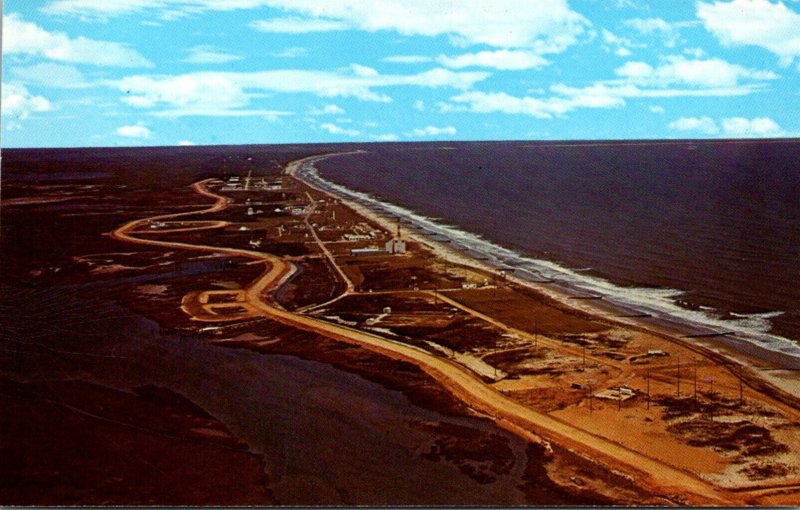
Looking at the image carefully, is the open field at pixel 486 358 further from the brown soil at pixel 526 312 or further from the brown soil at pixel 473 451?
the brown soil at pixel 526 312

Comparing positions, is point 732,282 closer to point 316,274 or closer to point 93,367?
point 316,274

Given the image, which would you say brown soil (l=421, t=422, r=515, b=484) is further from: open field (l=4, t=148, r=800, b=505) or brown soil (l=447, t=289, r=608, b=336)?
brown soil (l=447, t=289, r=608, b=336)

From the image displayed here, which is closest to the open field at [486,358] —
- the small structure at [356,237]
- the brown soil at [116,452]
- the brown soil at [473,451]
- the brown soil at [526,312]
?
the brown soil at [473,451]

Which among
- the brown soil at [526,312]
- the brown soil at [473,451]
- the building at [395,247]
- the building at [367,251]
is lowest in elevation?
the brown soil at [473,451]

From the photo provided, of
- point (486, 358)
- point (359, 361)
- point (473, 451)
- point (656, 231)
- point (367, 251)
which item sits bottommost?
point (473, 451)

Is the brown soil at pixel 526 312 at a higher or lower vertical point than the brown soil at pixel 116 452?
higher

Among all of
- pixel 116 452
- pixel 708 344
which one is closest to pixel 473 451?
pixel 116 452

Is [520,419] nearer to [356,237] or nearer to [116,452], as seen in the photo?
[116,452]

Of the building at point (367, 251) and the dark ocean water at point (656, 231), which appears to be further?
the building at point (367, 251)

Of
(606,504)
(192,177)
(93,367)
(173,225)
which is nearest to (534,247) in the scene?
(173,225)
